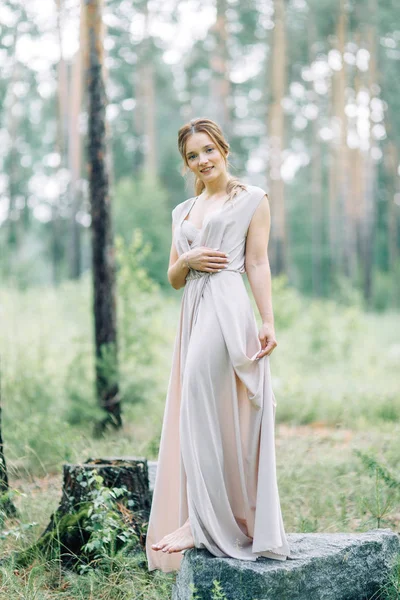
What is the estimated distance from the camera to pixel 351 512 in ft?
16.2

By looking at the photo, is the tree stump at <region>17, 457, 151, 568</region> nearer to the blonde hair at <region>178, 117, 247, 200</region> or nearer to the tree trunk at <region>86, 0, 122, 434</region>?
the blonde hair at <region>178, 117, 247, 200</region>

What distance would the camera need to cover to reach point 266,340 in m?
3.55

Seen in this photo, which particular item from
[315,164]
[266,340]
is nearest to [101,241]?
[266,340]

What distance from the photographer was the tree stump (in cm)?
419

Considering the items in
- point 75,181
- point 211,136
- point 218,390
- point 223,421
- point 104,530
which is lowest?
point 104,530

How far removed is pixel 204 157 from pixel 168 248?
1586 centimetres

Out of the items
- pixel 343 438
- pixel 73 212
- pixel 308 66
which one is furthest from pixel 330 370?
pixel 308 66

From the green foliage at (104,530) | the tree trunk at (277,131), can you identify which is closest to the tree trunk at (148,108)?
the tree trunk at (277,131)

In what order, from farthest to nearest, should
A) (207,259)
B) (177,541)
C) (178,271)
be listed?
(178,271) → (207,259) → (177,541)

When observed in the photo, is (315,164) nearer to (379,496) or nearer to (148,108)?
(148,108)

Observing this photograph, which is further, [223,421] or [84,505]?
[84,505]

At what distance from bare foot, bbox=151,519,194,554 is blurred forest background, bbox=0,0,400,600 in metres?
Answer: 0.38

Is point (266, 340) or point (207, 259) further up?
point (207, 259)

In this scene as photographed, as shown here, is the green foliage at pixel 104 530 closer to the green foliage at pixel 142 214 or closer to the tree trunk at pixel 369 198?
the green foliage at pixel 142 214
